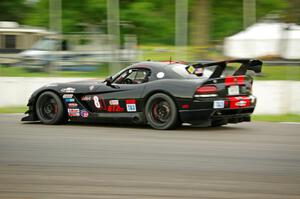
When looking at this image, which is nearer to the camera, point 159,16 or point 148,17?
point 159,16

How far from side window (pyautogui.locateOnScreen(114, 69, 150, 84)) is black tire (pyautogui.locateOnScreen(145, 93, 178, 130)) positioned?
503mm

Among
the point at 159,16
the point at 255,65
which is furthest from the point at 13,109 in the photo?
the point at 159,16

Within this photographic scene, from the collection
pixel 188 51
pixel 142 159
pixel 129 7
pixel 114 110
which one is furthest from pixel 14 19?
pixel 142 159

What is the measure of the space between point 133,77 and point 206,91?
4.75ft

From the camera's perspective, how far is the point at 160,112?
1067cm

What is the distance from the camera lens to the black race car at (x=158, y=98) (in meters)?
10.4

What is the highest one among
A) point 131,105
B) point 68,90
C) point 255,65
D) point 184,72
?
point 255,65

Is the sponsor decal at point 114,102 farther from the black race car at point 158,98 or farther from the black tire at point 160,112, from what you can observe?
the black tire at point 160,112

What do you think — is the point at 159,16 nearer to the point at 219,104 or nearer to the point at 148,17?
the point at 148,17

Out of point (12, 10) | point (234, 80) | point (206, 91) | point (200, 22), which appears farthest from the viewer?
point (12, 10)

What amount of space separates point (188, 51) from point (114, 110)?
260 inches

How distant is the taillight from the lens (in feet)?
33.8

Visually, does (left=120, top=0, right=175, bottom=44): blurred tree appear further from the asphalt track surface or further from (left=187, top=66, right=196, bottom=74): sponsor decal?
the asphalt track surface

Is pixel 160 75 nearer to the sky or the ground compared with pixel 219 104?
nearer to the sky
